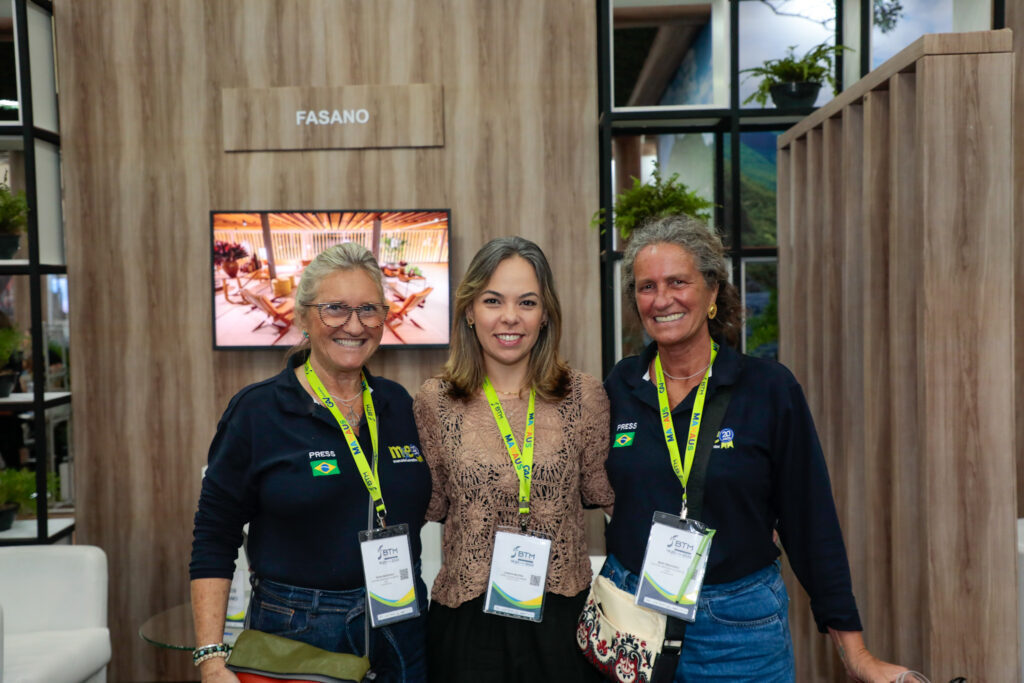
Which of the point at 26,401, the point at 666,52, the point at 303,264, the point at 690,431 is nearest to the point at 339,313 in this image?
the point at 690,431

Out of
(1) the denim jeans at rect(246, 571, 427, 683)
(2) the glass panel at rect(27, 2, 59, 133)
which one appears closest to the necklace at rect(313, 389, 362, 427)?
(1) the denim jeans at rect(246, 571, 427, 683)

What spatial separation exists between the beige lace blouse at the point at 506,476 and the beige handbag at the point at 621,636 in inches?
4.0

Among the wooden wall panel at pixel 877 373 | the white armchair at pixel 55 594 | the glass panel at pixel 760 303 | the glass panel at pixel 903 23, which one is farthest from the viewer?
the glass panel at pixel 760 303

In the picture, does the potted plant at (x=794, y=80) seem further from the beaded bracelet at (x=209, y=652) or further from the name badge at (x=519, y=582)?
the beaded bracelet at (x=209, y=652)

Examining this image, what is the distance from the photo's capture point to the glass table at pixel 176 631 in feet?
9.73

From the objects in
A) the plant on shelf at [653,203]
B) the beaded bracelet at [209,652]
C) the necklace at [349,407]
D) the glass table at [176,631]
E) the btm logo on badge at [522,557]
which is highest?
the plant on shelf at [653,203]

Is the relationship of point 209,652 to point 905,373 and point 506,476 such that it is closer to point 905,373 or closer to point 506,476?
point 506,476

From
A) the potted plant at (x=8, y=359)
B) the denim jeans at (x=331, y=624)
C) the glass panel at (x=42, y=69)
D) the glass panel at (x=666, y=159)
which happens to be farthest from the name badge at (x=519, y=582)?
the glass panel at (x=42, y=69)

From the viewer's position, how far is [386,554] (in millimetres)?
→ 1773

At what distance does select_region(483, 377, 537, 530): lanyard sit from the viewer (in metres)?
1.82

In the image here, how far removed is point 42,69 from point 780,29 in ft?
12.6

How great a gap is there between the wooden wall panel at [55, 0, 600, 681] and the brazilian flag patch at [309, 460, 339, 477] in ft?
8.04

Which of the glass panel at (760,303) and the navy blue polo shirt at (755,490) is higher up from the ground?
the glass panel at (760,303)

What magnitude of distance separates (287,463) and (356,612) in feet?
1.18
